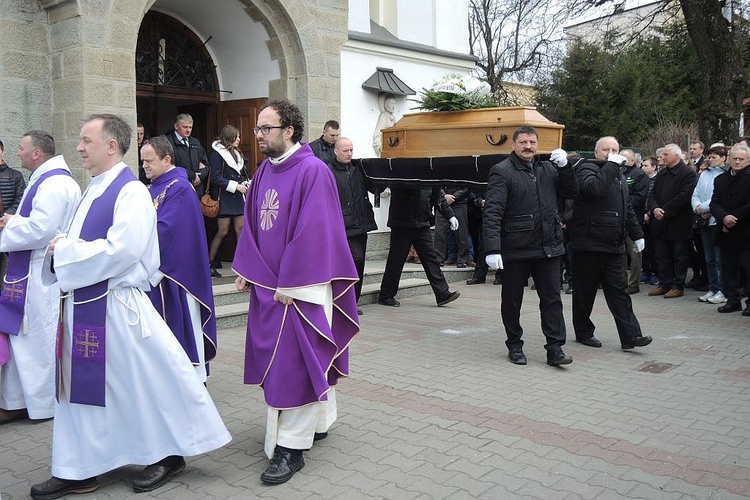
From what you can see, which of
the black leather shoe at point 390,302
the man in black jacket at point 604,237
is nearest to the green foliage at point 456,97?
the man in black jacket at point 604,237

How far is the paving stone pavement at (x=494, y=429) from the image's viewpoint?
3893 mm

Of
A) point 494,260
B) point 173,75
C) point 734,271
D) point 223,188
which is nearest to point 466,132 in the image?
point 494,260

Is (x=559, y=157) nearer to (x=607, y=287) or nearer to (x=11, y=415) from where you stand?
(x=607, y=287)

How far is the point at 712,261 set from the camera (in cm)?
988

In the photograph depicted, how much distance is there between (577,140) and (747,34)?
6.88m

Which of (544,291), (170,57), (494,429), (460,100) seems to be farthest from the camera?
(170,57)

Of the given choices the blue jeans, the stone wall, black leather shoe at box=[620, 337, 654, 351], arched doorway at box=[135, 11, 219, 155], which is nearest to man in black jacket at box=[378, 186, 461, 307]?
black leather shoe at box=[620, 337, 654, 351]

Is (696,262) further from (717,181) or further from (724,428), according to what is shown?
(724,428)

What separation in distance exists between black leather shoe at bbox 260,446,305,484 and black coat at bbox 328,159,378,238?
4.25m

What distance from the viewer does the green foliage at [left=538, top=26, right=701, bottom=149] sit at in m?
26.8

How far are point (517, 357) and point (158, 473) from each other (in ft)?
11.7

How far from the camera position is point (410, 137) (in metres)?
8.33

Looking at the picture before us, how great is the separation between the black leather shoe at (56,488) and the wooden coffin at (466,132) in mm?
5001

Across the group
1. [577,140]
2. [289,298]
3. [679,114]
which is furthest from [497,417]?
[679,114]
